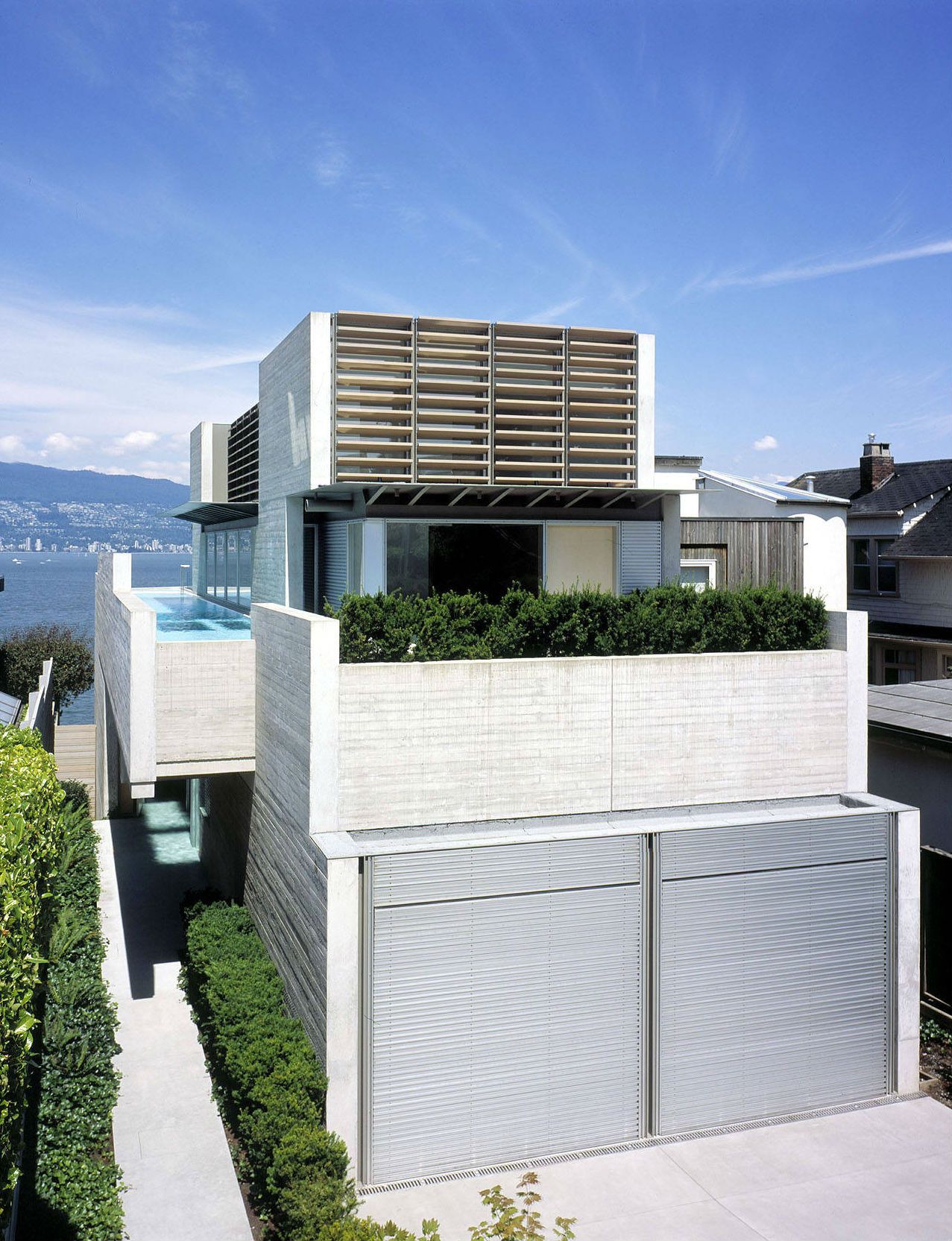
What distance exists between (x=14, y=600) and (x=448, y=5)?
571 feet

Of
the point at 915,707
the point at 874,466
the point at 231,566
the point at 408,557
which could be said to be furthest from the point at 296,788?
the point at 874,466

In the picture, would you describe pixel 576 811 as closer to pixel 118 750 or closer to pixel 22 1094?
pixel 22 1094

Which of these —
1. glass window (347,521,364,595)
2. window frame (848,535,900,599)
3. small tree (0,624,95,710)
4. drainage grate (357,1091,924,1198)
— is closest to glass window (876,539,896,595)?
window frame (848,535,900,599)

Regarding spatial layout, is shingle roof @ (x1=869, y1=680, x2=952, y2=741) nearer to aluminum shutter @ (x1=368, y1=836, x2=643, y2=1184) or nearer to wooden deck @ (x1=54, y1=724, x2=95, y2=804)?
aluminum shutter @ (x1=368, y1=836, x2=643, y2=1184)

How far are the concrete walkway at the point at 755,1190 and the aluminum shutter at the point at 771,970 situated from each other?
0.42 meters

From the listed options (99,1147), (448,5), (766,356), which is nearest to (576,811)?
(99,1147)

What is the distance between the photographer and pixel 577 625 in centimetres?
1139

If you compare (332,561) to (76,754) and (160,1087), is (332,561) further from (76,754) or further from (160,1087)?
(76,754)

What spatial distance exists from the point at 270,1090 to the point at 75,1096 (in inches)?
93.0

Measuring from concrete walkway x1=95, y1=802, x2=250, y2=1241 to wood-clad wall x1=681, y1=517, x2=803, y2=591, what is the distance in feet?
33.2

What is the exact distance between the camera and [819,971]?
34.3 feet

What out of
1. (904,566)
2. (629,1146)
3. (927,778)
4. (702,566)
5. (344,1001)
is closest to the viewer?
(344,1001)

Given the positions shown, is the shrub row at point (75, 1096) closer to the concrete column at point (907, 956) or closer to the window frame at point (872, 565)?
the concrete column at point (907, 956)

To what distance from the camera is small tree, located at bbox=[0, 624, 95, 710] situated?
3978 cm
